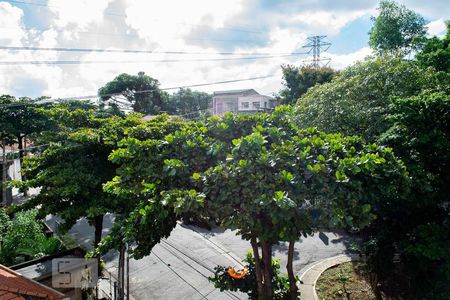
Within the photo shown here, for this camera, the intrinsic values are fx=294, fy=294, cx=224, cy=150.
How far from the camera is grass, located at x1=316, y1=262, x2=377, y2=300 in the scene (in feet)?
24.7

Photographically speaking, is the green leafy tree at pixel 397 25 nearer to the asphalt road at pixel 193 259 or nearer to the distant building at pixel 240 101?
the asphalt road at pixel 193 259

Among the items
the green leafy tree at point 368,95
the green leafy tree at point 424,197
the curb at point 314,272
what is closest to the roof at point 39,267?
the curb at point 314,272

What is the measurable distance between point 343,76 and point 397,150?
557cm

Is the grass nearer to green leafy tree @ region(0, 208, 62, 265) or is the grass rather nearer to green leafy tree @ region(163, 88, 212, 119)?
green leafy tree @ region(0, 208, 62, 265)

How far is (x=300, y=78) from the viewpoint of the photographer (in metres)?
21.6

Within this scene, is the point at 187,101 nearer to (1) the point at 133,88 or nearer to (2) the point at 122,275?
(1) the point at 133,88

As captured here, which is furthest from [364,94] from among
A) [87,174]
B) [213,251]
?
[87,174]

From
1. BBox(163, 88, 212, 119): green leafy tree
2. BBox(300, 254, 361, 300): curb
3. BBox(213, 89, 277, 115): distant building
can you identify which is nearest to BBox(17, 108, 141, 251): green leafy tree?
BBox(300, 254, 361, 300): curb

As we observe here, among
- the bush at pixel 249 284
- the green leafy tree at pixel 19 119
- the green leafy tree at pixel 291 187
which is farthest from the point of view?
the green leafy tree at pixel 19 119

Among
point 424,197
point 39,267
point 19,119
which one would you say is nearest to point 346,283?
point 424,197

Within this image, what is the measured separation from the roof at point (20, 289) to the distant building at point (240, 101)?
3358cm

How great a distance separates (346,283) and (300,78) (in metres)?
16.3

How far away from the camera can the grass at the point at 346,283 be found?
7520 mm

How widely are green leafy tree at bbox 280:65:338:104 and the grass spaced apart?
13732 mm
